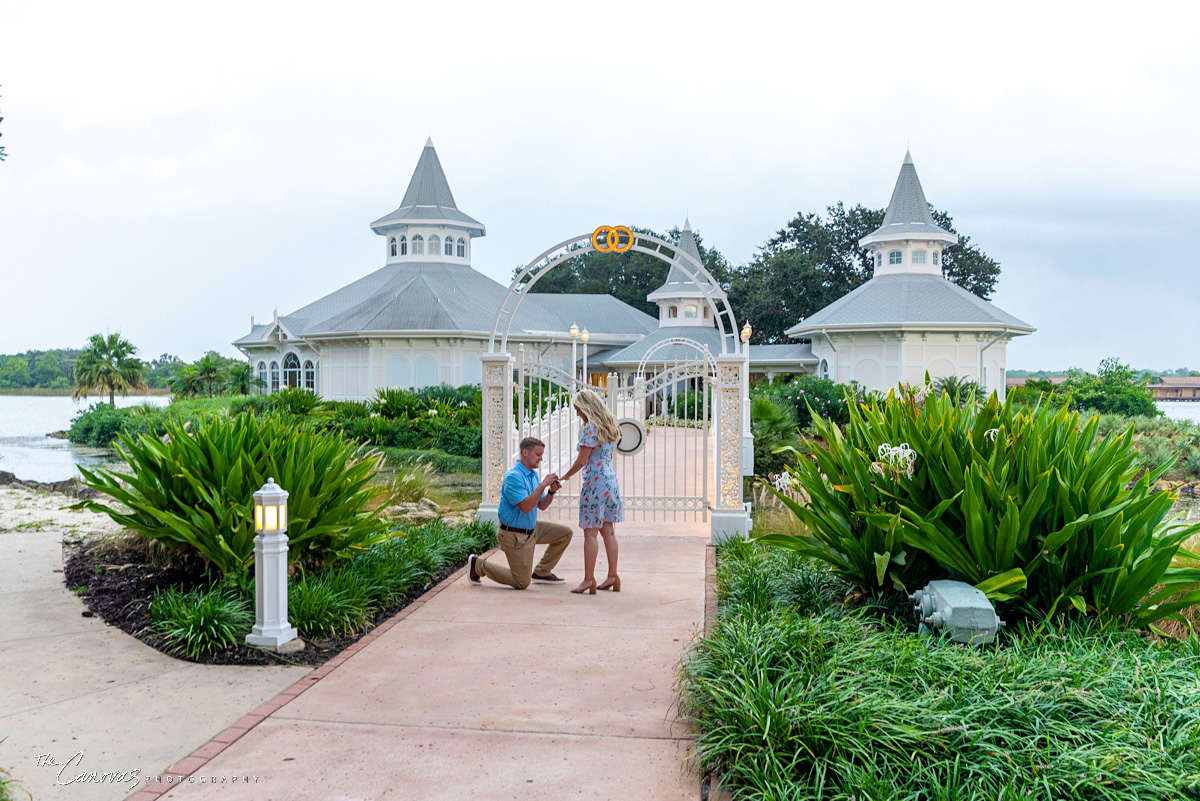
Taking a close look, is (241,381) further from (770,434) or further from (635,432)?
(635,432)

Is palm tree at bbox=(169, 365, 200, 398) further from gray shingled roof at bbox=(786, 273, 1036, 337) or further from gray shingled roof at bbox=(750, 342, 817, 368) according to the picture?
gray shingled roof at bbox=(786, 273, 1036, 337)

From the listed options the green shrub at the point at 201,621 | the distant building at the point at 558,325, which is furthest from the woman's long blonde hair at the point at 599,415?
the distant building at the point at 558,325

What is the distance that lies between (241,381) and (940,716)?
42602mm

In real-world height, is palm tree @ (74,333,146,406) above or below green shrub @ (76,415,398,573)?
above

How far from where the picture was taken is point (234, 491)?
6.85 metres

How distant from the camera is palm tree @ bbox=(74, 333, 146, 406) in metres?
42.0

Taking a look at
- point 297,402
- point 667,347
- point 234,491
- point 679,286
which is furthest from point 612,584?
point 679,286

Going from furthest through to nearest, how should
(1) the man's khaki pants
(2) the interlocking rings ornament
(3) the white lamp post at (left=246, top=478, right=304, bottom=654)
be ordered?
(2) the interlocking rings ornament, (1) the man's khaki pants, (3) the white lamp post at (left=246, top=478, right=304, bottom=654)

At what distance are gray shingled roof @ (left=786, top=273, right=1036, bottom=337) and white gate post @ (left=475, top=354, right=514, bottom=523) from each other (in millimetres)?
26013

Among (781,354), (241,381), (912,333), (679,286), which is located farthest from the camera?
(241,381)

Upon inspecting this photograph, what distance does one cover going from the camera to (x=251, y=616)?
20.4ft

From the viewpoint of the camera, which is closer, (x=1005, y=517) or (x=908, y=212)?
(x=1005, y=517)

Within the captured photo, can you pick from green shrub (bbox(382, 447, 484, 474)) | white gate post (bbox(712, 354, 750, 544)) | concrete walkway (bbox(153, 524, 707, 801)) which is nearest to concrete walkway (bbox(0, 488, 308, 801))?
concrete walkway (bbox(153, 524, 707, 801))

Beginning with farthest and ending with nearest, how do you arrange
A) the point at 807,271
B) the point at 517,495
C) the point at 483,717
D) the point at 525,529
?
1. the point at 807,271
2. the point at 525,529
3. the point at 517,495
4. the point at 483,717
